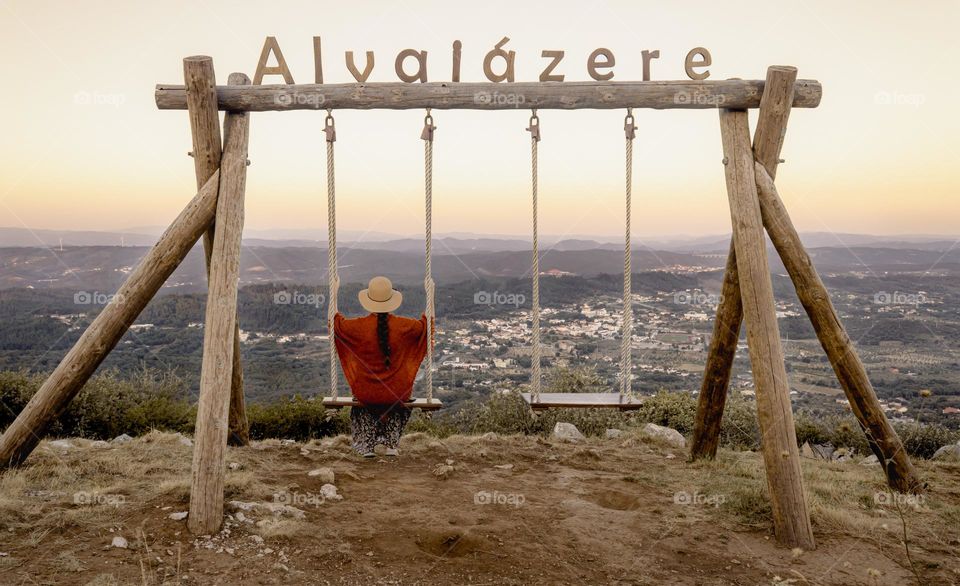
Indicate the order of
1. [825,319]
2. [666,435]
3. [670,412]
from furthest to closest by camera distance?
1. [670,412]
2. [666,435]
3. [825,319]

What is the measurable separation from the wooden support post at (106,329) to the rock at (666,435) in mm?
5721

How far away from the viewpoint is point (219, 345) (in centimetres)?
510

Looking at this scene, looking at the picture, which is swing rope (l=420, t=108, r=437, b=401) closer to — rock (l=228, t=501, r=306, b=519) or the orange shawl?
the orange shawl

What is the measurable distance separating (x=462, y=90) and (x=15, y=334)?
14479 mm

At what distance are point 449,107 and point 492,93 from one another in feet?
1.23

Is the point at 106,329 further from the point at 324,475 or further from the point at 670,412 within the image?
the point at 670,412

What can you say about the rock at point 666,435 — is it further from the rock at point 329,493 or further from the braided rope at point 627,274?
the rock at point 329,493

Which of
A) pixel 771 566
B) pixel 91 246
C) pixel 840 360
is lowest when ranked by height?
pixel 771 566

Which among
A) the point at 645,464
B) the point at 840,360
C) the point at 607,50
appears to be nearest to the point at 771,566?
the point at 840,360

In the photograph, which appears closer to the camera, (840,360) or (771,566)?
(771,566)

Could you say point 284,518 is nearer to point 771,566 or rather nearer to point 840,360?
point 771,566

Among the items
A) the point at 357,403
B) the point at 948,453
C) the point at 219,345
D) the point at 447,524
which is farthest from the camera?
the point at 948,453

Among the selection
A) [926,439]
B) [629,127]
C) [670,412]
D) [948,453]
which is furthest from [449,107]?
[926,439]

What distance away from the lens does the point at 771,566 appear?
4.75 meters
